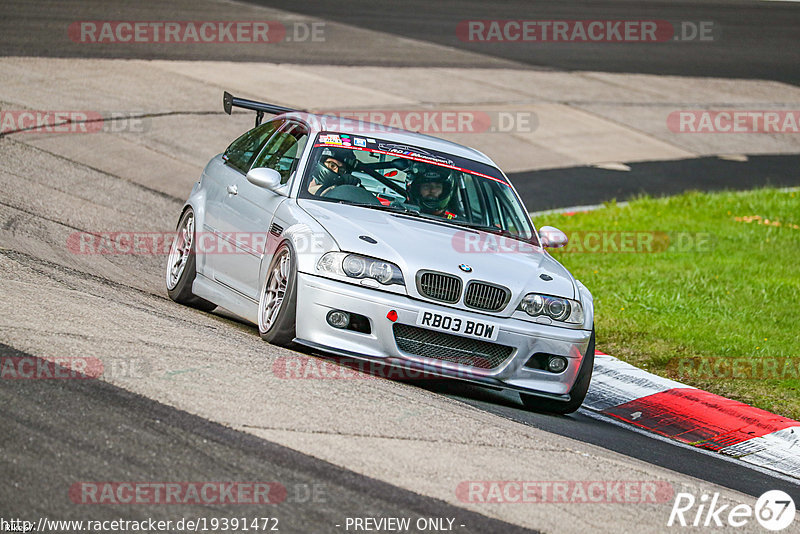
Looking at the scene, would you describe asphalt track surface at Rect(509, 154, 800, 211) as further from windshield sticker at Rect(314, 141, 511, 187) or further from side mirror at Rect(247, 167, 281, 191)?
side mirror at Rect(247, 167, 281, 191)

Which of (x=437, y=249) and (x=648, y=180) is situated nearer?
(x=437, y=249)

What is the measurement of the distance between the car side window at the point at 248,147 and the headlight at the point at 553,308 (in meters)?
2.74

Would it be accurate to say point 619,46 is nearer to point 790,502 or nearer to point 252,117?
point 252,117

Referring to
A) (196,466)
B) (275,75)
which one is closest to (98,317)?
(196,466)

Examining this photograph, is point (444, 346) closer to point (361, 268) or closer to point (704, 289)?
point (361, 268)

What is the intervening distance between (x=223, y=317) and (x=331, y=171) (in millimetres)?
1789

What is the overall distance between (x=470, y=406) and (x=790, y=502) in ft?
6.49

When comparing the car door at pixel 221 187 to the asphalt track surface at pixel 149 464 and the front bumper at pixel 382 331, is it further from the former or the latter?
the asphalt track surface at pixel 149 464

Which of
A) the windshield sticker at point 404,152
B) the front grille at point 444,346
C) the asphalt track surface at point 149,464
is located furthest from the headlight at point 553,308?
the asphalt track surface at point 149,464

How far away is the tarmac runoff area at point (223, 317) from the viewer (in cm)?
561

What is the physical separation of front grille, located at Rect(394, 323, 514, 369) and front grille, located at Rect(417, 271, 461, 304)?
0.75 feet

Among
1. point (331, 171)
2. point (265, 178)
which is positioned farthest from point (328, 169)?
point (265, 178)

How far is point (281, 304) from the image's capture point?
739 centimetres

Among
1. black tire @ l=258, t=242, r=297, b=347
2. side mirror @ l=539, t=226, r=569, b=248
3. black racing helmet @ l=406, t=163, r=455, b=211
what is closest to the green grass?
side mirror @ l=539, t=226, r=569, b=248
